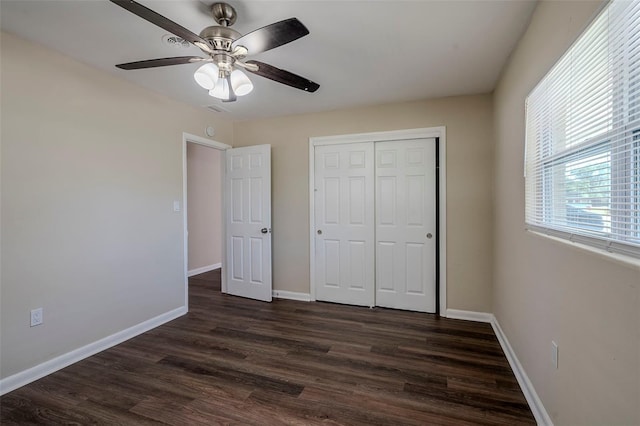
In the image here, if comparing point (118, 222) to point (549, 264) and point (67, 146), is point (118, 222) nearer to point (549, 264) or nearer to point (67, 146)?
point (67, 146)

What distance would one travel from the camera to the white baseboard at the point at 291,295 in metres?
3.85

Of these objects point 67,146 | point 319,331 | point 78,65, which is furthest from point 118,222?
point 319,331

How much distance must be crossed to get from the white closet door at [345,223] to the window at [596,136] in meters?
1.98

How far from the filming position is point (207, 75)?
181 cm

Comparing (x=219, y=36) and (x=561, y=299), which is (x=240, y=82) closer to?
(x=219, y=36)

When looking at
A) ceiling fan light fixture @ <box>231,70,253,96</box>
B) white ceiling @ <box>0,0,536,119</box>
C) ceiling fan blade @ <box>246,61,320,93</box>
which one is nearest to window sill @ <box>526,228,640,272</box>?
white ceiling @ <box>0,0,536,119</box>

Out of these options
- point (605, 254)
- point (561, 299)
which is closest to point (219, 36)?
point (605, 254)

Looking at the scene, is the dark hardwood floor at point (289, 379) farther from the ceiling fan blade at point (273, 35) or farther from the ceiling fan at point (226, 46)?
the ceiling fan blade at point (273, 35)

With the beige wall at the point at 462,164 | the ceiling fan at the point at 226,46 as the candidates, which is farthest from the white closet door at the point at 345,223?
the ceiling fan at the point at 226,46

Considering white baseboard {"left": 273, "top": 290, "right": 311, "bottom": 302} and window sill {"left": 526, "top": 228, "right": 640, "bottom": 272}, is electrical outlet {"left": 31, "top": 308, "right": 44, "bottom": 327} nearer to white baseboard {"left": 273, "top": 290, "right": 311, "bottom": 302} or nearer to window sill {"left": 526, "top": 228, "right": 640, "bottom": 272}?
white baseboard {"left": 273, "top": 290, "right": 311, "bottom": 302}

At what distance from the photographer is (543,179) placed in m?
1.74

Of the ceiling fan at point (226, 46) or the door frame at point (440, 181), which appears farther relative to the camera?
the door frame at point (440, 181)

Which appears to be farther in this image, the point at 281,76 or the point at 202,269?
the point at 202,269

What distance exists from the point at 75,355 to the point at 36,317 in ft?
1.52
